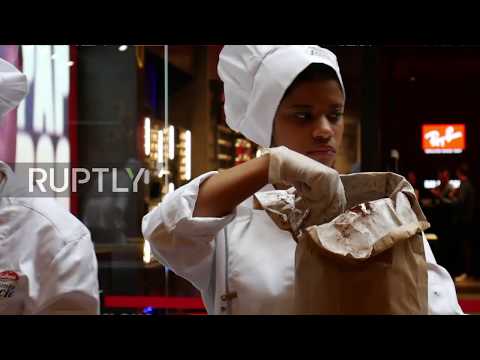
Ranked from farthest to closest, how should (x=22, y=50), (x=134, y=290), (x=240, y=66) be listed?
1. (x=134, y=290)
2. (x=22, y=50)
3. (x=240, y=66)

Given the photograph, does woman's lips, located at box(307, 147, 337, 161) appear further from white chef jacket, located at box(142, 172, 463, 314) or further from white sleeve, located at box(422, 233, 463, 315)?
white sleeve, located at box(422, 233, 463, 315)

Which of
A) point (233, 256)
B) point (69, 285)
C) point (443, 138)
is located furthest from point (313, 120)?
point (443, 138)

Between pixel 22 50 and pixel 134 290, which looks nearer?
pixel 22 50

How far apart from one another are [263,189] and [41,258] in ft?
1.68

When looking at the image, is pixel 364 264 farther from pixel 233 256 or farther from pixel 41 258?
pixel 41 258

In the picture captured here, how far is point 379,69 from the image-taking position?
6.26 ft

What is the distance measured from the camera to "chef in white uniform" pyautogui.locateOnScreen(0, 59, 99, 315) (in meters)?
1.33

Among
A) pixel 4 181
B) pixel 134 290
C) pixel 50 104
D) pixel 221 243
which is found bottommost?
pixel 134 290

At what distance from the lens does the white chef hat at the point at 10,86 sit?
1.40 metres

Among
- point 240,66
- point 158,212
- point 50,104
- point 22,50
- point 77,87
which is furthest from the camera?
point 77,87
